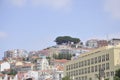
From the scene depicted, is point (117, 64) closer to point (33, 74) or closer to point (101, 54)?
point (101, 54)

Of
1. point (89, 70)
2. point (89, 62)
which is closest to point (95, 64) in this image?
point (89, 62)

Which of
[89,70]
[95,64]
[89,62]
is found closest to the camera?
[95,64]

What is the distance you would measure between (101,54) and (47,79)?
69.7 meters

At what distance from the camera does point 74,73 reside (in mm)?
125875

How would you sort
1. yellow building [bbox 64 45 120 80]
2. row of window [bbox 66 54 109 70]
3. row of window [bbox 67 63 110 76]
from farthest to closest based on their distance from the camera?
row of window [bbox 66 54 109 70] < row of window [bbox 67 63 110 76] < yellow building [bbox 64 45 120 80]

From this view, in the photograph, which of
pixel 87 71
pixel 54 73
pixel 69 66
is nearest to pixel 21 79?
pixel 54 73

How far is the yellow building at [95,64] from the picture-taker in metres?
102

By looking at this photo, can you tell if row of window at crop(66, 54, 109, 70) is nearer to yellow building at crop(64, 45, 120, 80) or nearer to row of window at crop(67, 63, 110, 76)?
yellow building at crop(64, 45, 120, 80)

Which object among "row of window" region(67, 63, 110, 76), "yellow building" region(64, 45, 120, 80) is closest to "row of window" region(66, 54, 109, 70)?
"yellow building" region(64, 45, 120, 80)

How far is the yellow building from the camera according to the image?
102 metres

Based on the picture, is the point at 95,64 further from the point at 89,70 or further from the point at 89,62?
the point at 89,70

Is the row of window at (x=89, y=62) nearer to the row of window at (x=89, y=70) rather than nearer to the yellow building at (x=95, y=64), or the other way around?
the yellow building at (x=95, y=64)

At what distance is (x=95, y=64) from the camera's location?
370 feet

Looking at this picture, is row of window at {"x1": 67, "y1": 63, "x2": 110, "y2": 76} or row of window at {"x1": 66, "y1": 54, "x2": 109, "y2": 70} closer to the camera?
row of window at {"x1": 67, "y1": 63, "x2": 110, "y2": 76}
